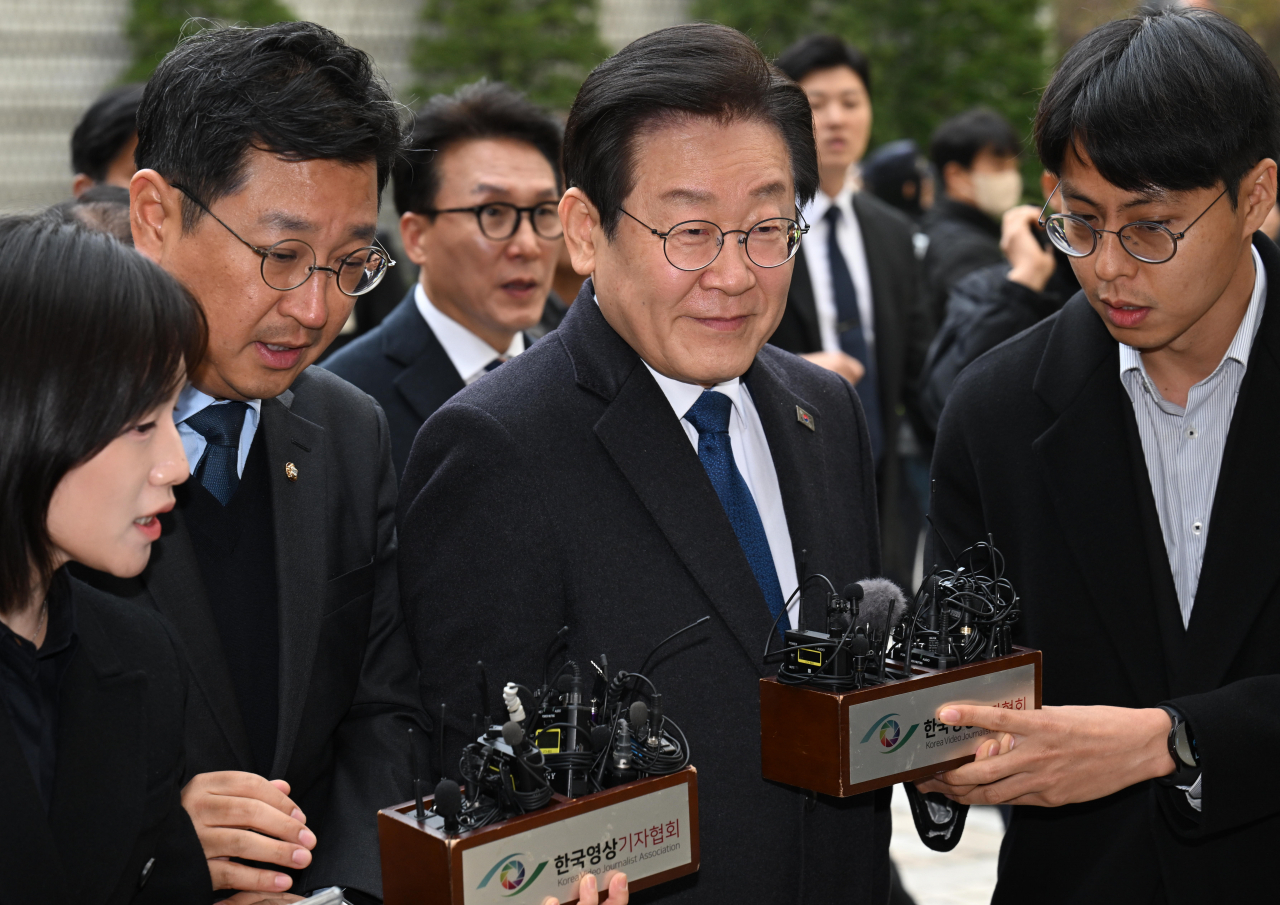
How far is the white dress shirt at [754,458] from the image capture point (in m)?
2.40

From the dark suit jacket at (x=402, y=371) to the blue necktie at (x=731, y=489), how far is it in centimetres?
152

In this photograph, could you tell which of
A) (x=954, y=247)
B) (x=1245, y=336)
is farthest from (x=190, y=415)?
(x=954, y=247)

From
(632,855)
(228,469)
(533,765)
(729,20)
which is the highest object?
(729,20)

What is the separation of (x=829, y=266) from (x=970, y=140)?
173 centimetres

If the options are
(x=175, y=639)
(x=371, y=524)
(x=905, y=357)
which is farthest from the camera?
(x=905, y=357)

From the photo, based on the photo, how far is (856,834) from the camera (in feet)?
7.98

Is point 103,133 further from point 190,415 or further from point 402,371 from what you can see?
point 190,415

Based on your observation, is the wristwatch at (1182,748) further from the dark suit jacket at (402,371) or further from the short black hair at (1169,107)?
the dark suit jacket at (402,371)

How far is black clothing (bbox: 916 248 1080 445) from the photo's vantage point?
4812 mm

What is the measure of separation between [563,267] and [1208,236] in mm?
3289

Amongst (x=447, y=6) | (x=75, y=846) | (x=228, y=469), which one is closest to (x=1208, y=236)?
(x=228, y=469)

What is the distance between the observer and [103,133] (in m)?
4.62

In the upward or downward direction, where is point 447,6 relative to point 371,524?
upward

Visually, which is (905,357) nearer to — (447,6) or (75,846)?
(75,846)
